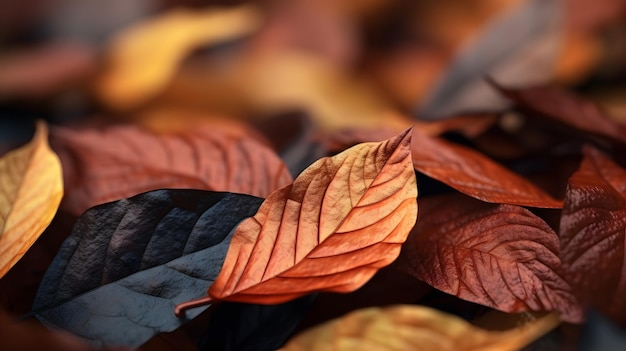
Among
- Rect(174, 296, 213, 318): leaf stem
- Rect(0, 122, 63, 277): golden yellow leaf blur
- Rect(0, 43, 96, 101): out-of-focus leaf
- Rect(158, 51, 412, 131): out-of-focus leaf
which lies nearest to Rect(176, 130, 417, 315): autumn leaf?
Rect(174, 296, 213, 318): leaf stem

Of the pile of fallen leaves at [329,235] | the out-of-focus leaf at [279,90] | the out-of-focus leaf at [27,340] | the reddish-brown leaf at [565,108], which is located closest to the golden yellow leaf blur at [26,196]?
the pile of fallen leaves at [329,235]

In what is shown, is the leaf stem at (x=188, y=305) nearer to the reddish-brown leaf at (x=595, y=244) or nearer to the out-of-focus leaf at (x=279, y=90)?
the reddish-brown leaf at (x=595, y=244)

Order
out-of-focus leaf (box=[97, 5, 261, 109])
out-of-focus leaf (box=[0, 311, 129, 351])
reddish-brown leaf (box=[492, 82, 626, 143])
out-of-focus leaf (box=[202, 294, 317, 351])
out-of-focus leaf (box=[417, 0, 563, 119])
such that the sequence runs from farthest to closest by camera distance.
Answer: out-of-focus leaf (box=[97, 5, 261, 109]) → out-of-focus leaf (box=[417, 0, 563, 119]) → reddish-brown leaf (box=[492, 82, 626, 143]) → out-of-focus leaf (box=[202, 294, 317, 351]) → out-of-focus leaf (box=[0, 311, 129, 351])

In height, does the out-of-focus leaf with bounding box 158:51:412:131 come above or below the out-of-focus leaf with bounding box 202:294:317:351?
above

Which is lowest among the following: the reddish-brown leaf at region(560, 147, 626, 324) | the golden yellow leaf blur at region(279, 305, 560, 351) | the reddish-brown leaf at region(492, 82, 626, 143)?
the golden yellow leaf blur at region(279, 305, 560, 351)

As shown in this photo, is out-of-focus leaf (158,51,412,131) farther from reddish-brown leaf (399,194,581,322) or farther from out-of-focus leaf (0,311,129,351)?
out-of-focus leaf (0,311,129,351)

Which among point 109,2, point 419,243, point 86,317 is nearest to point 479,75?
point 419,243

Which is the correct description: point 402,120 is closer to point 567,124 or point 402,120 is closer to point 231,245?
point 567,124
